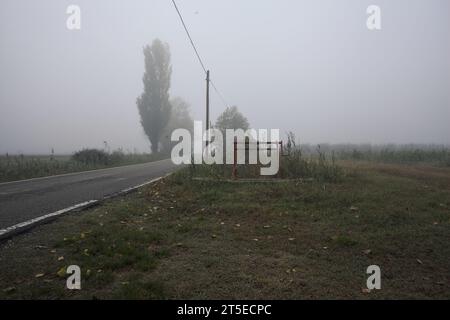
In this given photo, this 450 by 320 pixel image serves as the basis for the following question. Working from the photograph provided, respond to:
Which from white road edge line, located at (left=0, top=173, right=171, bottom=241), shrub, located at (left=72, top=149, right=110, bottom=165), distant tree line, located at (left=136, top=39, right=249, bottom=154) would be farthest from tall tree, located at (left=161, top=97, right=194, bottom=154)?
white road edge line, located at (left=0, top=173, right=171, bottom=241)

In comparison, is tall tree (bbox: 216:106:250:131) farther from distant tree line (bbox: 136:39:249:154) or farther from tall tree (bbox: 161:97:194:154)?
tall tree (bbox: 161:97:194:154)

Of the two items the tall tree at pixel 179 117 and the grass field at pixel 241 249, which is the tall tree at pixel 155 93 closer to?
the tall tree at pixel 179 117

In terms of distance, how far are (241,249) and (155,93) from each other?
1365 inches

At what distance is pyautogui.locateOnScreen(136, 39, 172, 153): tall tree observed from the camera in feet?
118

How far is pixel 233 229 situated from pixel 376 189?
4.69 m

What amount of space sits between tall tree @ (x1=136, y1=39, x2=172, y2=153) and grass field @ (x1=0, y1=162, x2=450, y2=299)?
30.6 meters

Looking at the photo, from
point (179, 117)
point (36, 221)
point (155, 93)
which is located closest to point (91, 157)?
point (36, 221)

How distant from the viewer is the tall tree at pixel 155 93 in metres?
36.1

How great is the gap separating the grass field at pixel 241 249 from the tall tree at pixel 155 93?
1203 inches

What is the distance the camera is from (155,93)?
36.2 metres

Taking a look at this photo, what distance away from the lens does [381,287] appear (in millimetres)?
3031

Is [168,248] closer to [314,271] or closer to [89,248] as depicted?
[89,248]

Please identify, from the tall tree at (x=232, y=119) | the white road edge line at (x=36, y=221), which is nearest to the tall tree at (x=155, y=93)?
the tall tree at (x=232, y=119)
